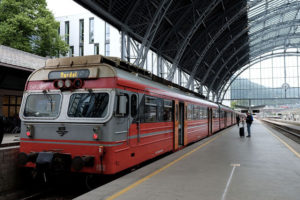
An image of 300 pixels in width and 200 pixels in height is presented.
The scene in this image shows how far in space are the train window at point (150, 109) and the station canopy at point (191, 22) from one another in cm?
1035

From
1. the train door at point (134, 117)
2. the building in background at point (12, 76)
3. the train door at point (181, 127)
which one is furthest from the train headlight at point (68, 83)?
the building in background at point (12, 76)

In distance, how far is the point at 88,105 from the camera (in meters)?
6.40

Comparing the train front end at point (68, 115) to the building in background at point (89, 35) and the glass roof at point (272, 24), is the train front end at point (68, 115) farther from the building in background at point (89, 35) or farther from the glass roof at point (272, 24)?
the glass roof at point (272, 24)

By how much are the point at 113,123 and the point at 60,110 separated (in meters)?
1.44

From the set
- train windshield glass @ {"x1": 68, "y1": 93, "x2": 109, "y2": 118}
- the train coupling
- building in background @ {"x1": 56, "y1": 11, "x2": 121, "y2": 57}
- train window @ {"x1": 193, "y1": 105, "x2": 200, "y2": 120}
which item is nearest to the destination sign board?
train windshield glass @ {"x1": 68, "y1": 93, "x2": 109, "y2": 118}

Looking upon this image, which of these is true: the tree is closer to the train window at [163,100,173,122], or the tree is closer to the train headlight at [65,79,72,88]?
the train window at [163,100,173,122]

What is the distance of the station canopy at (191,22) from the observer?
1981cm

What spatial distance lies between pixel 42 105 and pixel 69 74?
3.57 ft

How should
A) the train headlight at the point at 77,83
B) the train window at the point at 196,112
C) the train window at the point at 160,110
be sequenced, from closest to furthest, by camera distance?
1. the train headlight at the point at 77,83
2. the train window at the point at 160,110
3. the train window at the point at 196,112

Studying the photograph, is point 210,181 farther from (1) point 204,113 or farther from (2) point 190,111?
(1) point 204,113

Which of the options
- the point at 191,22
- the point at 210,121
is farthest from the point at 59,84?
the point at 191,22

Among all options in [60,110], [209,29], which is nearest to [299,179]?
[60,110]

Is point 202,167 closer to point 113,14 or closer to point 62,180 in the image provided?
point 62,180

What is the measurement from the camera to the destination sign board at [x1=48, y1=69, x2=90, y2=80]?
6.59 meters
